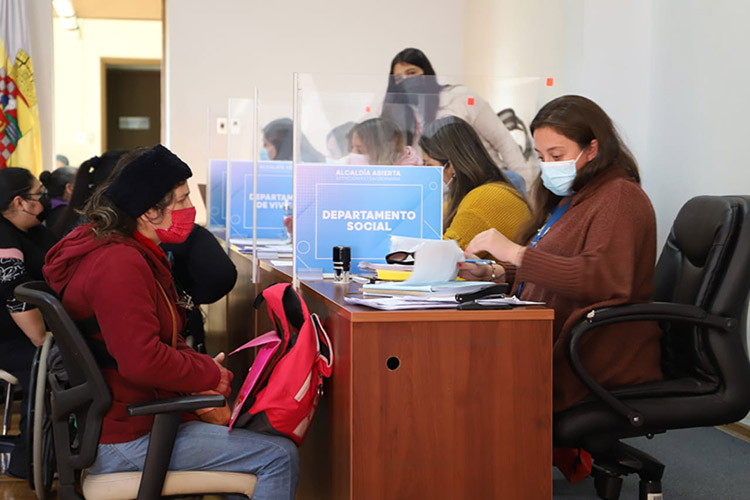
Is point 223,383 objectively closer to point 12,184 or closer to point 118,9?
point 12,184

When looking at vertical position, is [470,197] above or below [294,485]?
above

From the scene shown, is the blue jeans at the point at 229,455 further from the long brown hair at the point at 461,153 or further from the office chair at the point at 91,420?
the long brown hair at the point at 461,153

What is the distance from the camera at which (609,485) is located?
2051 mm

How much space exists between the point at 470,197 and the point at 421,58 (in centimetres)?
140

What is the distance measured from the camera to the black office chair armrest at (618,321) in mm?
1923

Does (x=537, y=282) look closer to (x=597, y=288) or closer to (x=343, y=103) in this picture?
(x=597, y=288)

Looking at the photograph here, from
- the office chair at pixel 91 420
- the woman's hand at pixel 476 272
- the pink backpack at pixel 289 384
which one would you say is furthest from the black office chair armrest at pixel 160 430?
the woman's hand at pixel 476 272

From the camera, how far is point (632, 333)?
206cm

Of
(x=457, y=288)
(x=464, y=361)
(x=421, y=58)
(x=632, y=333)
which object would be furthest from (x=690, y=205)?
(x=421, y=58)

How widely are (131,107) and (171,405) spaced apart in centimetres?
1176

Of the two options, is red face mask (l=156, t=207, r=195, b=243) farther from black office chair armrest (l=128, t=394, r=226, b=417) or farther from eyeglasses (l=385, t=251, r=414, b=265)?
eyeglasses (l=385, t=251, r=414, b=265)

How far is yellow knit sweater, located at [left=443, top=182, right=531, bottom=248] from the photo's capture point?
284 centimetres

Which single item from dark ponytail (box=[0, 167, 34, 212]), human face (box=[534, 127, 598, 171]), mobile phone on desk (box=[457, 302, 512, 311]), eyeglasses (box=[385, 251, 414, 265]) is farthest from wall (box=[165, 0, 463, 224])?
mobile phone on desk (box=[457, 302, 512, 311])

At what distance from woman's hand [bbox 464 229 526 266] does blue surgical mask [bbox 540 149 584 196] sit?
260 mm
